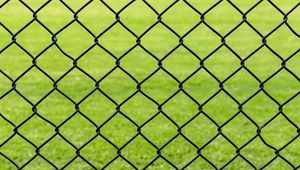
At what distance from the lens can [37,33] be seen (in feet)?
33.8

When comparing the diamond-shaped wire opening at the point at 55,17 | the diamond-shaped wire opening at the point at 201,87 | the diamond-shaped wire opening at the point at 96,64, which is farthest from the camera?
the diamond-shaped wire opening at the point at 55,17

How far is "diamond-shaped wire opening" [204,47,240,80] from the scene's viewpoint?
7.90 metres

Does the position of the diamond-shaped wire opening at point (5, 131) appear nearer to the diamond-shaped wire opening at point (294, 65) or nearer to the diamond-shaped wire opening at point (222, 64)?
the diamond-shaped wire opening at point (222, 64)

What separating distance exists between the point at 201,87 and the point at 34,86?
5.44ft

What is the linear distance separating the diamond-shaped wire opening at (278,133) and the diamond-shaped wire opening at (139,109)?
1043mm

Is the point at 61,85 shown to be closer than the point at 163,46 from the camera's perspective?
Yes

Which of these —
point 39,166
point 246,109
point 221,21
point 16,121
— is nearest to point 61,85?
point 16,121

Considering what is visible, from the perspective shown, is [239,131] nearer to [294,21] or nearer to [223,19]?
[294,21]

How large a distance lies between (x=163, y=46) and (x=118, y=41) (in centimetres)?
67

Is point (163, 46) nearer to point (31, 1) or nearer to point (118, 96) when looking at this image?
point (118, 96)

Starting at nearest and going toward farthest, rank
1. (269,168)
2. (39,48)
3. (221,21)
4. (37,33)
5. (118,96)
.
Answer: (269,168) < (118,96) < (39,48) < (37,33) < (221,21)

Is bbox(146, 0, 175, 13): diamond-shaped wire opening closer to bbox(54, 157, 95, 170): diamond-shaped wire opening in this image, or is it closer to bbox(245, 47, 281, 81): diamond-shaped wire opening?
bbox(245, 47, 281, 81): diamond-shaped wire opening

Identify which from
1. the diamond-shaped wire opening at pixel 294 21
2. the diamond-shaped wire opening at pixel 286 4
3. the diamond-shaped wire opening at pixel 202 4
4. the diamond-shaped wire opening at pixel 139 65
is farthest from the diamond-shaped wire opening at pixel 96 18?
the diamond-shaped wire opening at pixel 286 4

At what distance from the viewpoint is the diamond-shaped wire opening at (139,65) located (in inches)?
308
